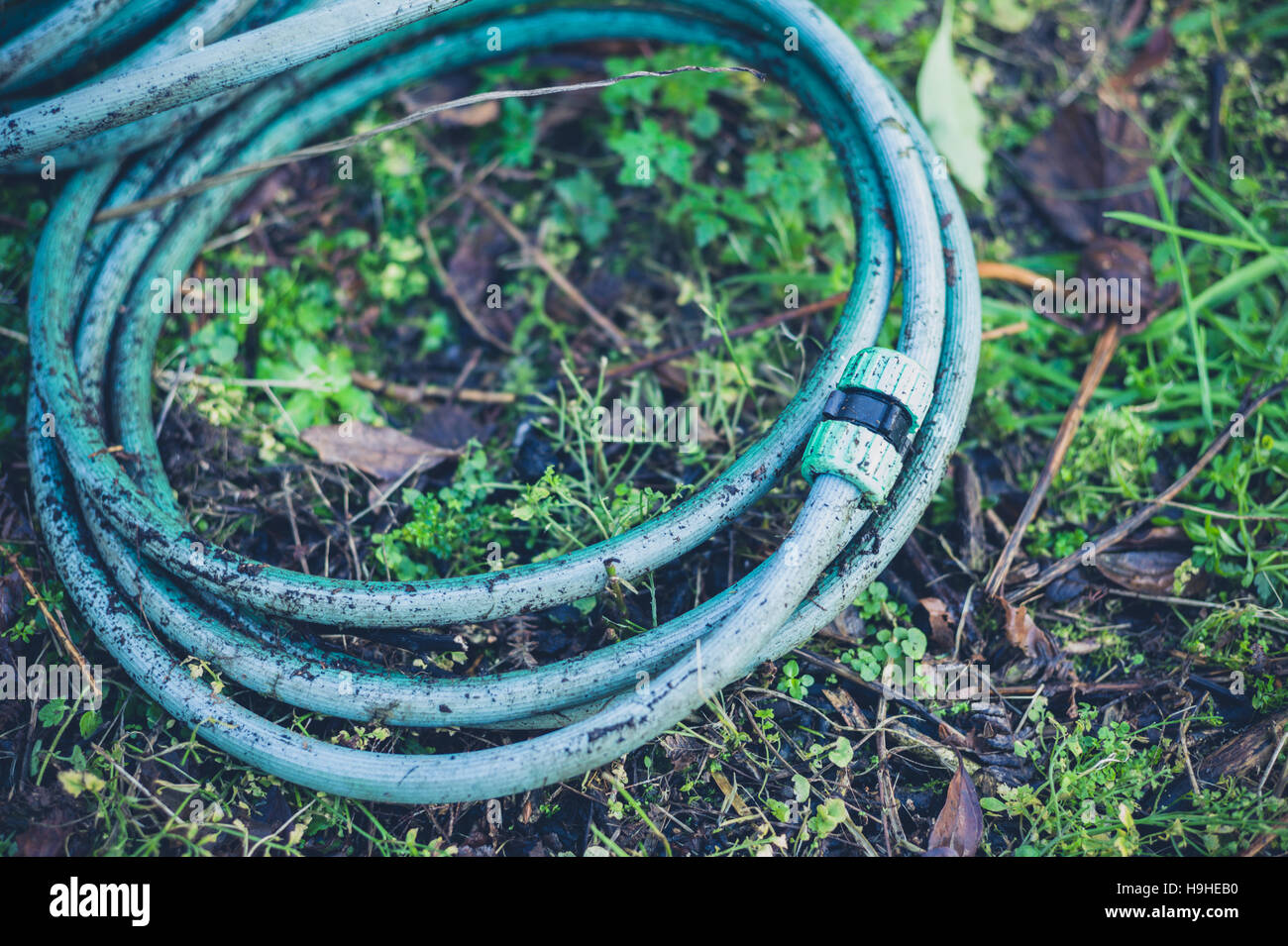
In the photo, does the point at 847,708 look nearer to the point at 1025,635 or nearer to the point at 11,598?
the point at 1025,635

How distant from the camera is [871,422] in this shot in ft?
7.83

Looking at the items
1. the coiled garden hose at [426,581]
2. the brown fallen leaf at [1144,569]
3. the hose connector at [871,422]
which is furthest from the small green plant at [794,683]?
the brown fallen leaf at [1144,569]

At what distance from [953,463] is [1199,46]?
2.58 meters

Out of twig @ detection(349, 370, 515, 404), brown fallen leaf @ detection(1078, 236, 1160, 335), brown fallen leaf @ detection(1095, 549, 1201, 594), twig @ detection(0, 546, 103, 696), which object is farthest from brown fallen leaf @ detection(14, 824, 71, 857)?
brown fallen leaf @ detection(1078, 236, 1160, 335)

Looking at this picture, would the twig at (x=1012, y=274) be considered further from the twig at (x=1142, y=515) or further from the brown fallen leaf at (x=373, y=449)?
the brown fallen leaf at (x=373, y=449)

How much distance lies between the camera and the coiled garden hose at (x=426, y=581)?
229 cm

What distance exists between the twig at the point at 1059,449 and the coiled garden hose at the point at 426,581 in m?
0.62

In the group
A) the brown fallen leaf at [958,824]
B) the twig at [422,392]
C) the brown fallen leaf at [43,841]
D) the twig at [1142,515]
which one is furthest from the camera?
the twig at [422,392]

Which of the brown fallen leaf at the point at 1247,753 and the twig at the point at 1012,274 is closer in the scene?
the brown fallen leaf at the point at 1247,753

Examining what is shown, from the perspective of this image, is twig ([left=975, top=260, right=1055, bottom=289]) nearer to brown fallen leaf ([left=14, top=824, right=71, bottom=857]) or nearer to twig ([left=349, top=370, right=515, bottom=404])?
twig ([left=349, top=370, right=515, bottom=404])

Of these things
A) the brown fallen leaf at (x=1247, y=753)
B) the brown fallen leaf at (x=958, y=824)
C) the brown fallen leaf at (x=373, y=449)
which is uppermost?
the brown fallen leaf at (x=373, y=449)

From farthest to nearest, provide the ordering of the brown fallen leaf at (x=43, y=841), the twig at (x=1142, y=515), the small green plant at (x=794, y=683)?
the twig at (x=1142, y=515), the small green plant at (x=794, y=683), the brown fallen leaf at (x=43, y=841)

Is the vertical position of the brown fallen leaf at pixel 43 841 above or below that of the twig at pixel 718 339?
below

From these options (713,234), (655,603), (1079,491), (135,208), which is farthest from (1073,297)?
(135,208)
